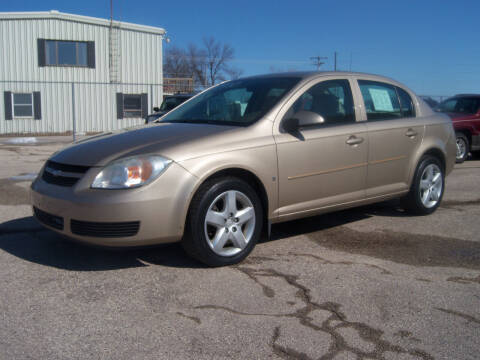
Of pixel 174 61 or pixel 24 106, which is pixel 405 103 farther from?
pixel 174 61

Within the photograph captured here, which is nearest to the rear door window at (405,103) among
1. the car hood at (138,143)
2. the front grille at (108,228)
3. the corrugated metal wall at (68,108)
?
the car hood at (138,143)

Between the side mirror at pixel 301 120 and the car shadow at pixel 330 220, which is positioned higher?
the side mirror at pixel 301 120

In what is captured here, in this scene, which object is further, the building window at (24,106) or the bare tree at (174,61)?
the bare tree at (174,61)

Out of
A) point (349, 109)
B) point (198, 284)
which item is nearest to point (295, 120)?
point (349, 109)

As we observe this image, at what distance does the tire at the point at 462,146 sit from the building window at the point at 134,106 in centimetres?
1664

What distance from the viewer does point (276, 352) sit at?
2.85m

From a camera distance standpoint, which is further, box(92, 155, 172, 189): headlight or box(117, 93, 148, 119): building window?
box(117, 93, 148, 119): building window

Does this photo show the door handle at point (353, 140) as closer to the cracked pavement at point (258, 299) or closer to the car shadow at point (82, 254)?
the cracked pavement at point (258, 299)

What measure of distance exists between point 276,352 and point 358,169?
2751mm

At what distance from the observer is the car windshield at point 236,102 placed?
4789 millimetres

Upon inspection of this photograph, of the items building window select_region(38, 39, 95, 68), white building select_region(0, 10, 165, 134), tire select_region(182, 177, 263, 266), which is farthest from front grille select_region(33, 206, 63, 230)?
building window select_region(38, 39, 95, 68)

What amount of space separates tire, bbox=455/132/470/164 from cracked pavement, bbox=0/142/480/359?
6.90 m

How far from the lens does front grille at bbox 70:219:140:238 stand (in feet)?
12.5

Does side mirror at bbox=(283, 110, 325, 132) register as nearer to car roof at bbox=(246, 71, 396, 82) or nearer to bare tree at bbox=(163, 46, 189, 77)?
car roof at bbox=(246, 71, 396, 82)
